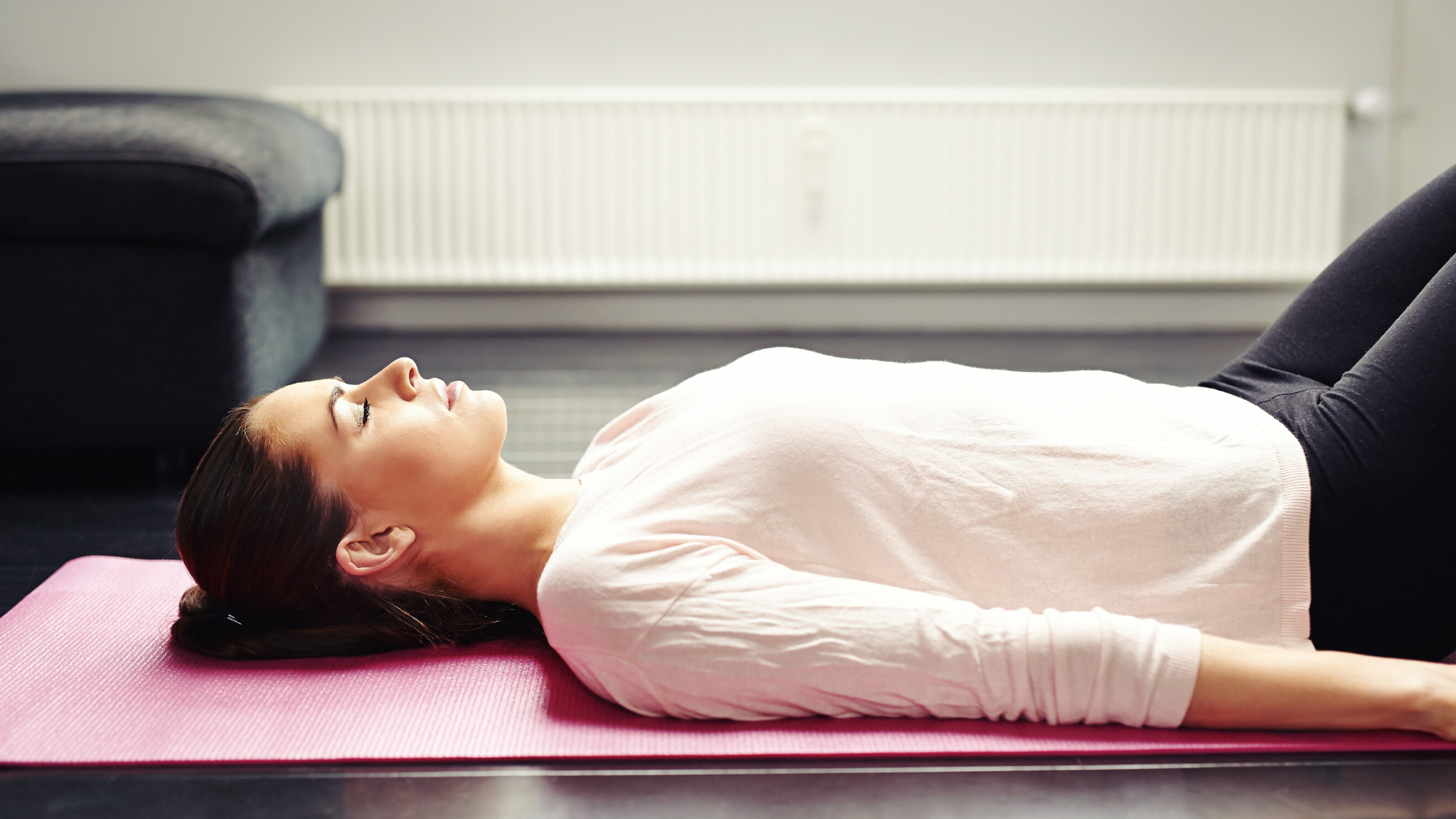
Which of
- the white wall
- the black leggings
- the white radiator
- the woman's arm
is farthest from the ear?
the white wall

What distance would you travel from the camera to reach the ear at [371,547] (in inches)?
39.4

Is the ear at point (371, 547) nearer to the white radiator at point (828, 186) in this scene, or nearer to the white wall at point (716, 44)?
the white radiator at point (828, 186)

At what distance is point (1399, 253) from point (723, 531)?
763 mm

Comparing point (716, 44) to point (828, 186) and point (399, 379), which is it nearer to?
point (828, 186)

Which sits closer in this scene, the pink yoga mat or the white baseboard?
the pink yoga mat

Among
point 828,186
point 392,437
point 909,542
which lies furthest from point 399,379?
point 828,186

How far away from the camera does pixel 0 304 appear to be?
71.9 inches

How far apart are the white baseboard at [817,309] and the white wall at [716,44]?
56 cm

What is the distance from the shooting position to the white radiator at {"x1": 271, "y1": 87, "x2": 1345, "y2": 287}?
3062 millimetres

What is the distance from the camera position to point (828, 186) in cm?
314

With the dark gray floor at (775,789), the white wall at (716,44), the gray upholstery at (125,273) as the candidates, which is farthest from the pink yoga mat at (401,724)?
the white wall at (716,44)

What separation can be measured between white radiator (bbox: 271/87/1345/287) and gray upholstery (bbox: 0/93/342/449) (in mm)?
1160

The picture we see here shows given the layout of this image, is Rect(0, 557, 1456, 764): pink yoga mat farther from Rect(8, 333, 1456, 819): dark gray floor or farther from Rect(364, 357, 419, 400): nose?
Rect(364, 357, 419, 400): nose

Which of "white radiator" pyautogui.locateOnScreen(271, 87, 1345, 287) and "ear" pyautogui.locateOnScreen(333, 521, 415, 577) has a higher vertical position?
"white radiator" pyautogui.locateOnScreen(271, 87, 1345, 287)
